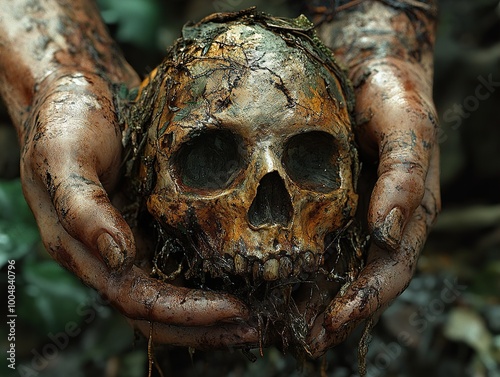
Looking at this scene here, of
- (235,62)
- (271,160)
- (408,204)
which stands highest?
(235,62)

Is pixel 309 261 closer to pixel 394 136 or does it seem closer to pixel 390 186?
pixel 390 186

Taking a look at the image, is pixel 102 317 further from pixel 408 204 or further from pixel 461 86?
pixel 461 86

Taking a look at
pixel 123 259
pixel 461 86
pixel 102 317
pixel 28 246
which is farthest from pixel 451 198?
pixel 123 259

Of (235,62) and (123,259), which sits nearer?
(123,259)
